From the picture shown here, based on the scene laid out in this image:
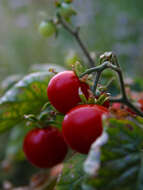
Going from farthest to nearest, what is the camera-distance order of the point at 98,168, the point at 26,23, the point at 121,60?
the point at 26,23 < the point at 121,60 < the point at 98,168

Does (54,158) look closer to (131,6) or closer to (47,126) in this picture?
(47,126)

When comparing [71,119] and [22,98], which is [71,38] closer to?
[22,98]

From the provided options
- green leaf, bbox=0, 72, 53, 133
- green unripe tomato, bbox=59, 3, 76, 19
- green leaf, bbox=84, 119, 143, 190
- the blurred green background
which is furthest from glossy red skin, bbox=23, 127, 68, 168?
the blurred green background

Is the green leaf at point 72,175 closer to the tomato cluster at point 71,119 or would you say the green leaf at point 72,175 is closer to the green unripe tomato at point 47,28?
the tomato cluster at point 71,119

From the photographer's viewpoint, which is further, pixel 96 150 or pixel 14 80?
pixel 14 80

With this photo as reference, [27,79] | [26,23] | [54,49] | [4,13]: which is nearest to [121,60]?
[54,49]

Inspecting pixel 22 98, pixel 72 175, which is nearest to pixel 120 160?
pixel 72 175

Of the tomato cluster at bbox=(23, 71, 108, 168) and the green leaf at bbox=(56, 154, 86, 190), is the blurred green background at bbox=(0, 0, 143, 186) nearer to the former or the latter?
the tomato cluster at bbox=(23, 71, 108, 168)
